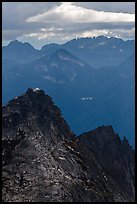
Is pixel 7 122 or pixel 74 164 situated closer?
pixel 74 164

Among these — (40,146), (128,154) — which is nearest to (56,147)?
(40,146)

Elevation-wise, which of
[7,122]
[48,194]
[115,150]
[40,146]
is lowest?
[48,194]

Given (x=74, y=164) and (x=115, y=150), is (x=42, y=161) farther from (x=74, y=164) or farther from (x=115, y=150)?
(x=115, y=150)

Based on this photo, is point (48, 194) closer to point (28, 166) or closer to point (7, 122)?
point (28, 166)

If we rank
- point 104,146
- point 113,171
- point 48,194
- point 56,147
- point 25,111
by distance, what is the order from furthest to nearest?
point 104,146, point 113,171, point 25,111, point 56,147, point 48,194

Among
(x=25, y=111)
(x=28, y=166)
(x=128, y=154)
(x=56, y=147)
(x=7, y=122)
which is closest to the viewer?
(x=28, y=166)

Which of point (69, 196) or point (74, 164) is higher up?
point (74, 164)
